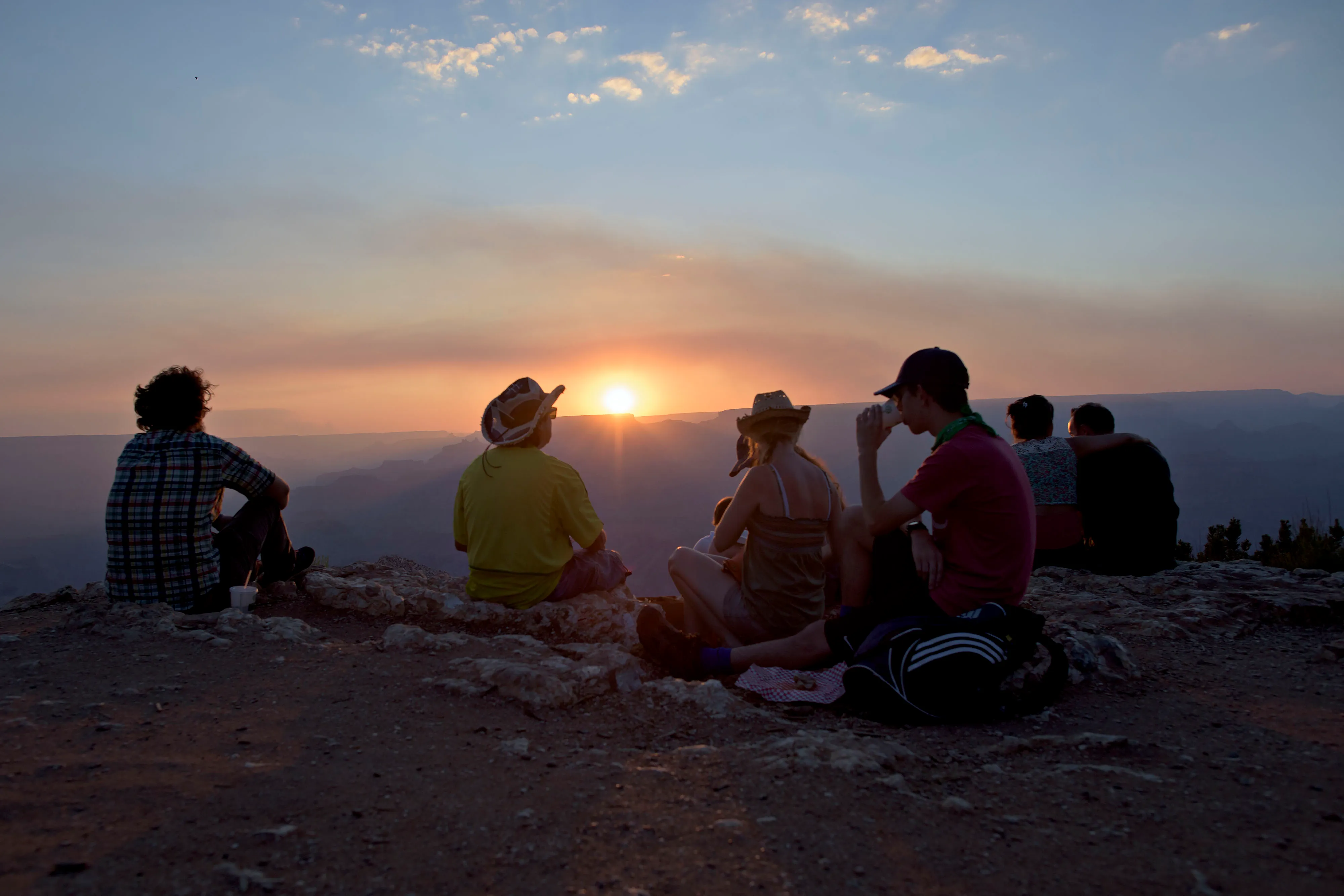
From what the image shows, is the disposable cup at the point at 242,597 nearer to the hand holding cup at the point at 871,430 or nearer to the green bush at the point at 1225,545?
the hand holding cup at the point at 871,430

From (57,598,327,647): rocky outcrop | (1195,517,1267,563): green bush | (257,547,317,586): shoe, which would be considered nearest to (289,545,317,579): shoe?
(257,547,317,586): shoe

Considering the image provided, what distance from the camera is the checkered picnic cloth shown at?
362 cm

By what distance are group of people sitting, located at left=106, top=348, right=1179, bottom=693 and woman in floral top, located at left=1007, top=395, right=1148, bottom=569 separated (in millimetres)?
17

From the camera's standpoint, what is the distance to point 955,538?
3.56 m

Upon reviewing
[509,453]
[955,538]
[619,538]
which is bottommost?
[619,538]

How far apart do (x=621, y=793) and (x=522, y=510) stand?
2.62 meters

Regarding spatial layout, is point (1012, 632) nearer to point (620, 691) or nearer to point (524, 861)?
point (620, 691)

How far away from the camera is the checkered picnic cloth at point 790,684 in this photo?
362cm

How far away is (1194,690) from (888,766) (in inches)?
80.8

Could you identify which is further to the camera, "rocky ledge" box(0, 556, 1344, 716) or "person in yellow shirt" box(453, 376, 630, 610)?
"person in yellow shirt" box(453, 376, 630, 610)

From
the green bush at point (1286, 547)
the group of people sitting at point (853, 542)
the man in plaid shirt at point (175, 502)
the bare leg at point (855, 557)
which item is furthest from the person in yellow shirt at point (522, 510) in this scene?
the green bush at point (1286, 547)

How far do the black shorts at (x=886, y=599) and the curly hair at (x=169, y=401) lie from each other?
4175mm

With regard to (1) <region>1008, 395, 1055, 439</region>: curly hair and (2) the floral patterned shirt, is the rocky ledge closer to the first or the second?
(2) the floral patterned shirt

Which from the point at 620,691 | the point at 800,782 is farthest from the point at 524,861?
the point at 620,691
